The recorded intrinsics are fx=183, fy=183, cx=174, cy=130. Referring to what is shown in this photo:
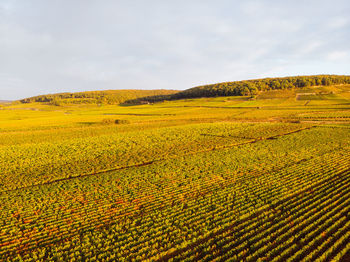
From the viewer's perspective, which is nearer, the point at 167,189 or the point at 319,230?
the point at 319,230

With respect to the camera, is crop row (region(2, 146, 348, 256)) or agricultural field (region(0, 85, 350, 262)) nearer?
agricultural field (region(0, 85, 350, 262))

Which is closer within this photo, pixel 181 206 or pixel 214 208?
pixel 214 208

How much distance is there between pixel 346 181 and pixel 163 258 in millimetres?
20922

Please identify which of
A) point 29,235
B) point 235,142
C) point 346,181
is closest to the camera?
point 29,235

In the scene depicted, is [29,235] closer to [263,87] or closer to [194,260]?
[194,260]

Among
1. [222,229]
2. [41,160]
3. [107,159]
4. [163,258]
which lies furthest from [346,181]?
[41,160]

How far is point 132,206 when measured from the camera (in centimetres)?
1725

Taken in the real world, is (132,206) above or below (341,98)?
below

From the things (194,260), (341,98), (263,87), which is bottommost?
(194,260)

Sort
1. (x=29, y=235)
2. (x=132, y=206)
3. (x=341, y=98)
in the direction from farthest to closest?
(x=341, y=98) < (x=132, y=206) < (x=29, y=235)

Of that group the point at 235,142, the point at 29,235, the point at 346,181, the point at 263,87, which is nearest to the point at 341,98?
the point at 263,87

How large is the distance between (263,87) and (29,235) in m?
195

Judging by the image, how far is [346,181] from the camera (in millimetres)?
19672

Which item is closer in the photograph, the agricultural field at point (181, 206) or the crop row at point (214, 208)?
the agricultural field at point (181, 206)
